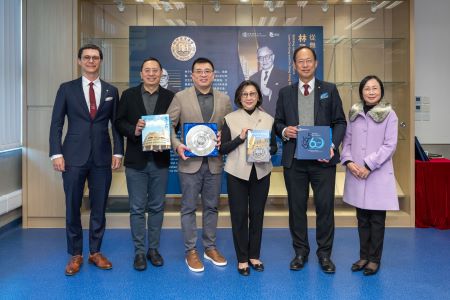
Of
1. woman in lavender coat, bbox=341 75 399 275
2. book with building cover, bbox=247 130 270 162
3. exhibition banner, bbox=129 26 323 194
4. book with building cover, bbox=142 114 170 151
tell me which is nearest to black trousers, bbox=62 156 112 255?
book with building cover, bbox=142 114 170 151

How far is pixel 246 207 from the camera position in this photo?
3172 millimetres

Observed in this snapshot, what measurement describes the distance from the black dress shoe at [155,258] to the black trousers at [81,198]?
17.4 inches

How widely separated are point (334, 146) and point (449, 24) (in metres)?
3.33

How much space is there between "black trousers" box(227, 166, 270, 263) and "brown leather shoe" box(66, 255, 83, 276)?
4.30ft

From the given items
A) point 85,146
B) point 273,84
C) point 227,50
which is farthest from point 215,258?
point 227,50

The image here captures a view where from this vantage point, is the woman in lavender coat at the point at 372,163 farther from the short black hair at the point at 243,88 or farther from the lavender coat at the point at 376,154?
the short black hair at the point at 243,88

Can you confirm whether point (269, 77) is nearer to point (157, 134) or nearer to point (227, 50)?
point (227, 50)

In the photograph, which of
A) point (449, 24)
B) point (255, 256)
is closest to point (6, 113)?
point (255, 256)

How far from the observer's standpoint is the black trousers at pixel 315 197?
3205mm

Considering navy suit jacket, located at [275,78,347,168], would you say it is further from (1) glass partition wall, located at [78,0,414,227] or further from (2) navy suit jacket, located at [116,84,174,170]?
(1) glass partition wall, located at [78,0,414,227]

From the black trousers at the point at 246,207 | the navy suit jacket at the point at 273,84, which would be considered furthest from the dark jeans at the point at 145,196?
the navy suit jacket at the point at 273,84

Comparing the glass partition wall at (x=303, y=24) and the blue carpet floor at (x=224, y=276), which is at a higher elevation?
the glass partition wall at (x=303, y=24)

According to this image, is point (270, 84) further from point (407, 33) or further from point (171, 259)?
point (171, 259)

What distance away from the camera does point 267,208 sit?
4953 millimetres
